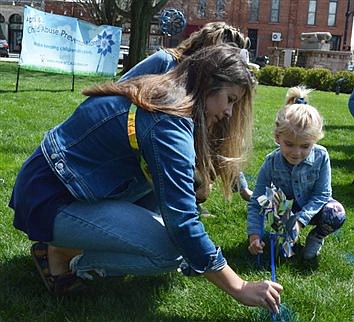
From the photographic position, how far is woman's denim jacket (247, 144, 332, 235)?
10.0 ft

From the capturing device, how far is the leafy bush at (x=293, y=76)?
1895 cm

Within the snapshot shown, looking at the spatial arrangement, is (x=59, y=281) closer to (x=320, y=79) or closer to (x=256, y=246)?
(x=256, y=246)

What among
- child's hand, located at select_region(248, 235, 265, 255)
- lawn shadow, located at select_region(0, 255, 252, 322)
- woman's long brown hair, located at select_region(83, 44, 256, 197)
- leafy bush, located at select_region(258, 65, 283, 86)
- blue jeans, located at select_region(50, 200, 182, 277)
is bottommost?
lawn shadow, located at select_region(0, 255, 252, 322)

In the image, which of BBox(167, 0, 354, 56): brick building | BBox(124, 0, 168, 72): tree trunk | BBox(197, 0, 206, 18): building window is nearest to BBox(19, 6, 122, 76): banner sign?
BBox(124, 0, 168, 72): tree trunk

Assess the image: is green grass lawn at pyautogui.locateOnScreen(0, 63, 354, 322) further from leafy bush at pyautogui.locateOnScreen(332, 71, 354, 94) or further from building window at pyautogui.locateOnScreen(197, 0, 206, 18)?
building window at pyautogui.locateOnScreen(197, 0, 206, 18)

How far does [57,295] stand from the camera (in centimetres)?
256

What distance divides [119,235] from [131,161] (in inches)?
12.1

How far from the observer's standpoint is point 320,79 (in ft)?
60.7

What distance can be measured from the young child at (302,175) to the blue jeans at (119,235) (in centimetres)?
64

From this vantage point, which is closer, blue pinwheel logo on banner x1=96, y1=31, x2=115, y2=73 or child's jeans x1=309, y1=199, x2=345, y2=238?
child's jeans x1=309, y1=199, x2=345, y2=238

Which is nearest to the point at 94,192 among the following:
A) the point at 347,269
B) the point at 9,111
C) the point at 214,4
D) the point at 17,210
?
the point at 17,210

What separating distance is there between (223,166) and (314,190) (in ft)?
2.59

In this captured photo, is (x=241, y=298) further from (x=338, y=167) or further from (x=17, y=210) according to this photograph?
(x=338, y=167)

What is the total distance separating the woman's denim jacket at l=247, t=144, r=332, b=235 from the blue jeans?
0.75 meters
